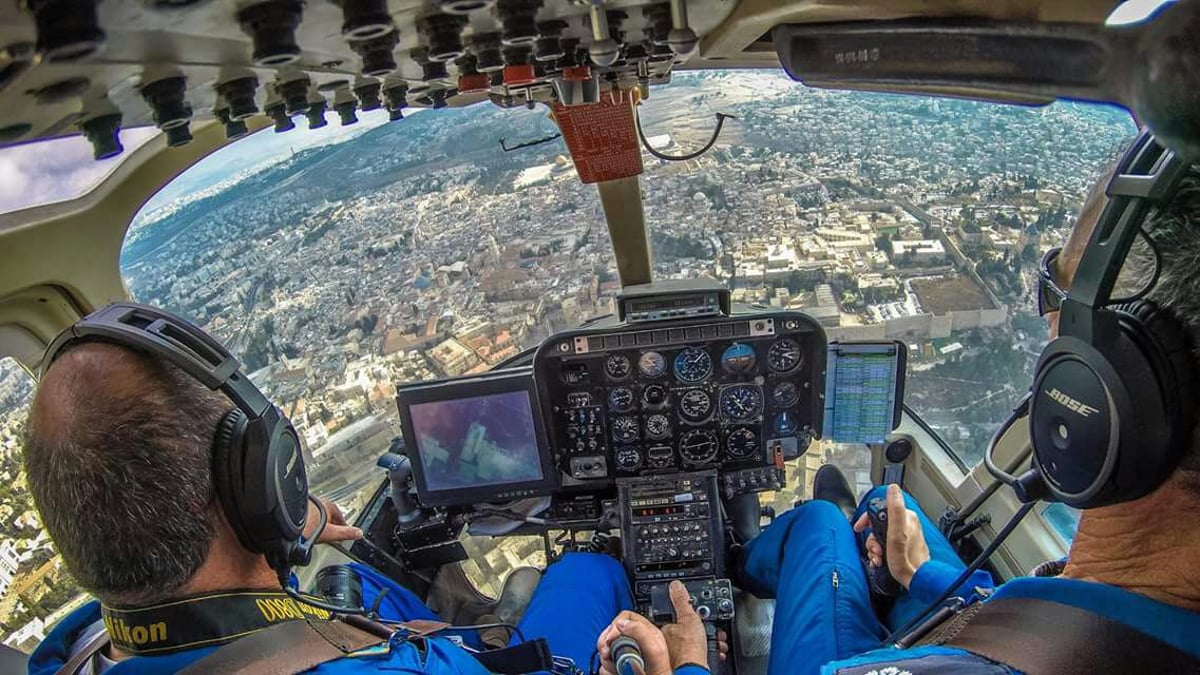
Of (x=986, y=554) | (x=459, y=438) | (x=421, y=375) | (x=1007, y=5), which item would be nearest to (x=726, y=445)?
(x=459, y=438)

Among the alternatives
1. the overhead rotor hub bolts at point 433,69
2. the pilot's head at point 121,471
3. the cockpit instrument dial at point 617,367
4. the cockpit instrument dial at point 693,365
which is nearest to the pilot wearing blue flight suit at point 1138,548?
the overhead rotor hub bolts at point 433,69

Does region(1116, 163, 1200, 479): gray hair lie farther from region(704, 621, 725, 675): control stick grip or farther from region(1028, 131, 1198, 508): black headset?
region(704, 621, 725, 675): control stick grip

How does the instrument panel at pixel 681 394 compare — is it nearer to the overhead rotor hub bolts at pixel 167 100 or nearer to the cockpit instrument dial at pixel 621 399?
the cockpit instrument dial at pixel 621 399

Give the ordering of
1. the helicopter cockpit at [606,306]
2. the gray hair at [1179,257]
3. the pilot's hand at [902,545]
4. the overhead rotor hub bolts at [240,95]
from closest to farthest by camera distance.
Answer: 1. the gray hair at [1179,257]
2. the overhead rotor hub bolts at [240,95]
3. the pilot's hand at [902,545]
4. the helicopter cockpit at [606,306]

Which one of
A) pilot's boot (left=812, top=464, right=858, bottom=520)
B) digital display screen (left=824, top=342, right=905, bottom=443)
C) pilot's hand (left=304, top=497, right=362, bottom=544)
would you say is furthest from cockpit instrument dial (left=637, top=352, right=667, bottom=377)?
pilot's hand (left=304, top=497, right=362, bottom=544)

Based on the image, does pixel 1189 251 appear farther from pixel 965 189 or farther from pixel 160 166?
pixel 160 166

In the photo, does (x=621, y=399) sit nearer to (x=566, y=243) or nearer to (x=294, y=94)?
(x=566, y=243)
